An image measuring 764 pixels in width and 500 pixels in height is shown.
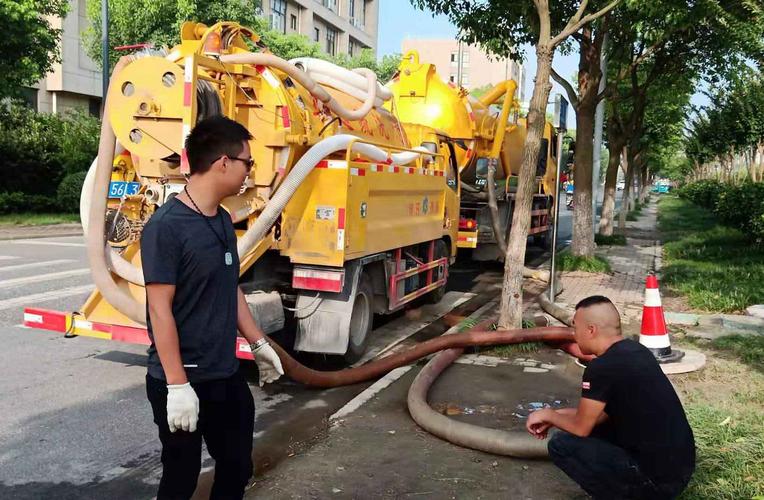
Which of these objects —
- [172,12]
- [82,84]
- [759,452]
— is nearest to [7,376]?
[759,452]

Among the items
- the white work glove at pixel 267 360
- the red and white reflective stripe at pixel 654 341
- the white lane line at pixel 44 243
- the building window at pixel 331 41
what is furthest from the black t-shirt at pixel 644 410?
the building window at pixel 331 41

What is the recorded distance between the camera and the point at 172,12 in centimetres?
1981

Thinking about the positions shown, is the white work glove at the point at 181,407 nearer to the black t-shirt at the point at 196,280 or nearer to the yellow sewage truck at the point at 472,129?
the black t-shirt at the point at 196,280

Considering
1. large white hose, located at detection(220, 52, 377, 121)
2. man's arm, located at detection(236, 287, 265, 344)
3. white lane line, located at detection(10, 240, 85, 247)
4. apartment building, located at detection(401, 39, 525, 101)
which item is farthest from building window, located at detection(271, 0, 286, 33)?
apartment building, located at detection(401, 39, 525, 101)

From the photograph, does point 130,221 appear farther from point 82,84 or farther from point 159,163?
point 82,84

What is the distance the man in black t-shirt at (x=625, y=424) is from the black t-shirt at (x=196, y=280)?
1.51 metres

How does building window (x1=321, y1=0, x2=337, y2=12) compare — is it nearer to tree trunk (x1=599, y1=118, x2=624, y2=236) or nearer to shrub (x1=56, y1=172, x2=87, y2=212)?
shrub (x1=56, y1=172, x2=87, y2=212)

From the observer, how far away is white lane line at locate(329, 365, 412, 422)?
16.6 ft

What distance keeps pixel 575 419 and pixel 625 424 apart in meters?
0.21

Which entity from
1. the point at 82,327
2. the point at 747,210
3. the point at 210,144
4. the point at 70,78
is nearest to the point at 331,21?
the point at 70,78

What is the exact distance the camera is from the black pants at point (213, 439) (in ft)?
8.89

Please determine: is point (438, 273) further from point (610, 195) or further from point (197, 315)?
point (610, 195)

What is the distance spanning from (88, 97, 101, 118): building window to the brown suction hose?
99.7 feet

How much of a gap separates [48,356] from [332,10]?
143ft
